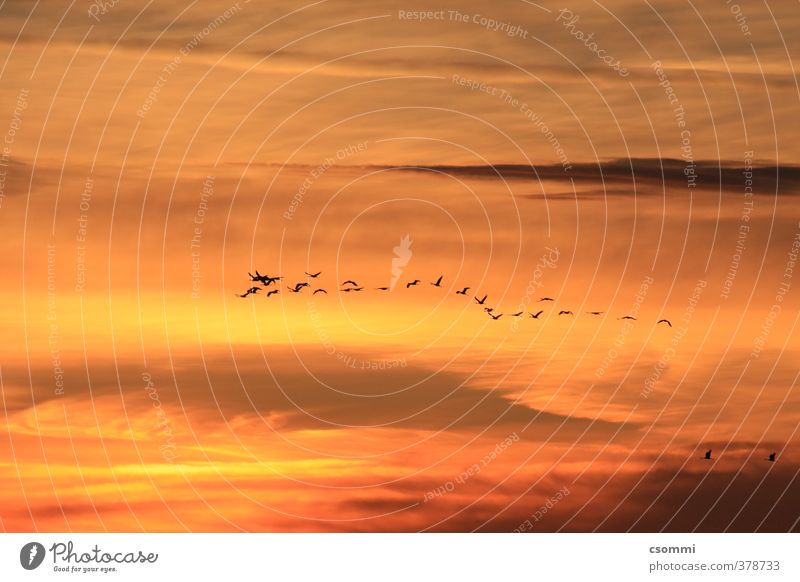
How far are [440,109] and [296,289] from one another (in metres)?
8.92

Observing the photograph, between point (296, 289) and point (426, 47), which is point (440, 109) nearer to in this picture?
point (426, 47)

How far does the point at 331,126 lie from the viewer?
63594mm

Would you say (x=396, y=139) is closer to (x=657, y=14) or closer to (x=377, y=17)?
(x=377, y=17)
